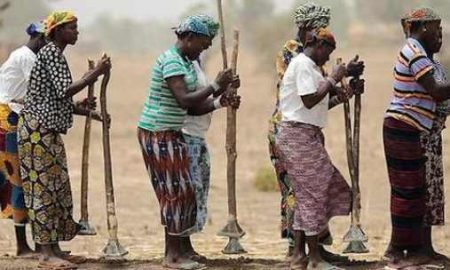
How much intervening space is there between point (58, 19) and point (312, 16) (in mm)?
1772

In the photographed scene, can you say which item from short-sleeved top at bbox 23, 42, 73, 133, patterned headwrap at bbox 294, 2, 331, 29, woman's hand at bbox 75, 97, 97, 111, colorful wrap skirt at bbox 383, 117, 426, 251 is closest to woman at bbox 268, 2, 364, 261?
patterned headwrap at bbox 294, 2, 331, 29

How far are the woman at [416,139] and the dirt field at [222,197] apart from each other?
463 mm

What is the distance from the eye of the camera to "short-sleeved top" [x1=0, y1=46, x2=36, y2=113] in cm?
707

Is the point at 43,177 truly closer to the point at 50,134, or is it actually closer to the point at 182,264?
the point at 50,134

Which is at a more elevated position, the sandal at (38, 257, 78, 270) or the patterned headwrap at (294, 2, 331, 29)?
the patterned headwrap at (294, 2, 331, 29)

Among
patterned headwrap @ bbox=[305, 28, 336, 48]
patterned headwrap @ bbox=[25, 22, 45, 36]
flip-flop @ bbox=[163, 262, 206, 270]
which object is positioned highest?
patterned headwrap @ bbox=[25, 22, 45, 36]

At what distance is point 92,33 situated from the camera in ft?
348

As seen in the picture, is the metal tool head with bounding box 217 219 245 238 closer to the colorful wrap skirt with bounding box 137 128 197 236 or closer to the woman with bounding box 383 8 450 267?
the colorful wrap skirt with bounding box 137 128 197 236

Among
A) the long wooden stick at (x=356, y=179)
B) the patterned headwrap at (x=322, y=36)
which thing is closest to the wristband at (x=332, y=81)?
the patterned headwrap at (x=322, y=36)

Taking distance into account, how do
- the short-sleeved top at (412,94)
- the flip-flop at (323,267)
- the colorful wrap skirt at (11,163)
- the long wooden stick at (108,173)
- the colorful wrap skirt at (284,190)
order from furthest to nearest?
the colorful wrap skirt at (11,163), the long wooden stick at (108,173), the colorful wrap skirt at (284,190), the flip-flop at (323,267), the short-sleeved top at (412,94)

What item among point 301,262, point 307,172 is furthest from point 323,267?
point 307,172

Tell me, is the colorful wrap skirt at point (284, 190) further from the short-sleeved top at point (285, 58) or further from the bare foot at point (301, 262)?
the bare foot at point (301, 262)

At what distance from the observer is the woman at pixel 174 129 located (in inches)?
258

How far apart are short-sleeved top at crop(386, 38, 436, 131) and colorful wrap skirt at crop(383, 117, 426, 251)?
2.4 inches
